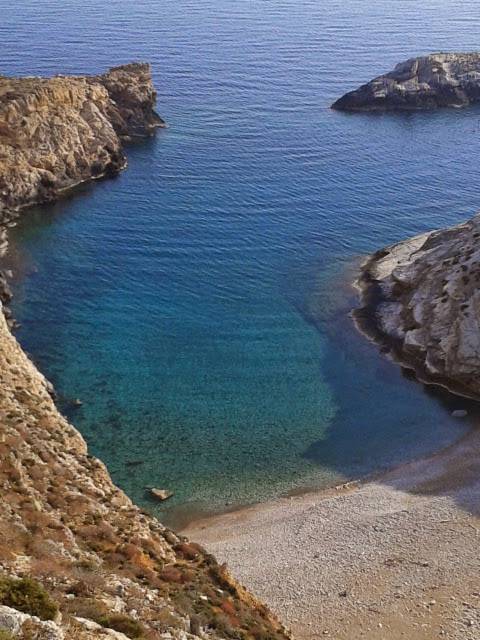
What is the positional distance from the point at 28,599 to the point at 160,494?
23545mm

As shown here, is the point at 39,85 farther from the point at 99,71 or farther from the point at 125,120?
the point at 99,71

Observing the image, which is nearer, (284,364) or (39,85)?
(284,364)

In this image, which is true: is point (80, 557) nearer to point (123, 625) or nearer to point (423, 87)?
point (123, 625)

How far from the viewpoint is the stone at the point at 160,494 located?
139 ft

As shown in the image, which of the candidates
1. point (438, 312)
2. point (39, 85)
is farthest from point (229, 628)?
point (39, 85)

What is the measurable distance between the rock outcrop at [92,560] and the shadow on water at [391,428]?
16.4 m

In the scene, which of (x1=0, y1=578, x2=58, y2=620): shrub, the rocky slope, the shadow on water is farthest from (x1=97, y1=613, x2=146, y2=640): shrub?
the rocky slope

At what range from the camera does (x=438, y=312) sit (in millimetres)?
56594

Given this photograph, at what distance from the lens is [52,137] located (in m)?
82.2

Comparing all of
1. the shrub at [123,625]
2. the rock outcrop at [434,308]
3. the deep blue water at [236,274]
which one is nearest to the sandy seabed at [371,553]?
the deep blue water at [236,274]

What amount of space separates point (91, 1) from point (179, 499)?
181 meters

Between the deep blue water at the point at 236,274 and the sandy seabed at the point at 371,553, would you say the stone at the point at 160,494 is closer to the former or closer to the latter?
the deep blue water at the point at 236,274

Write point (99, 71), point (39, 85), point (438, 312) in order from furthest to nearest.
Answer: point (99, 71), point (39, 85), point (438, 312)

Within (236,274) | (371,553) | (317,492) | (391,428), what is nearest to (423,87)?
(236,274)
